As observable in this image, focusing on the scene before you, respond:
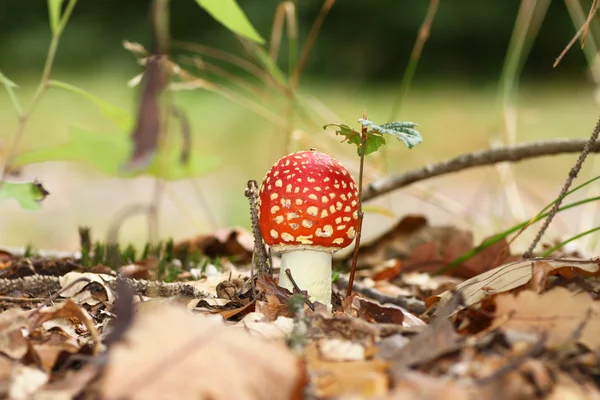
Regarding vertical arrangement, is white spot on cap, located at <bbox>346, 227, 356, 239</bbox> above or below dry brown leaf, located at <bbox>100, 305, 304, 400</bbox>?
above

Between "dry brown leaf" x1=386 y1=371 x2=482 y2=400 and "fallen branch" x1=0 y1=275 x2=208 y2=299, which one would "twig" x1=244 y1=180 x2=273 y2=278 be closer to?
"fallen branch" x1=0 y1=275 x2=208 y2=299

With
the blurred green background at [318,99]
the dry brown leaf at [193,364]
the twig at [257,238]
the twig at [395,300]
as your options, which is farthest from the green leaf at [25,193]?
the blurred green background at [318,99]

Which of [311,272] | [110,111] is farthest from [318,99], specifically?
[311,272]

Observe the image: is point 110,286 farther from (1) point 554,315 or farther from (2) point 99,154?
(1) point 554,315

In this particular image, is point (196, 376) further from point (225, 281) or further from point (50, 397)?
point (225, 281)

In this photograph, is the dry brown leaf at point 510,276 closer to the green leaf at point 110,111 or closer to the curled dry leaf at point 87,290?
the curled dry leaf at point 87,290

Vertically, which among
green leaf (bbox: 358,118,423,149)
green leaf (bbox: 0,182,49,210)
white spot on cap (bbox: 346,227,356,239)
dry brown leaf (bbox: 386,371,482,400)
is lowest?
dry brown leaf (bbox: 386,371,482,400)

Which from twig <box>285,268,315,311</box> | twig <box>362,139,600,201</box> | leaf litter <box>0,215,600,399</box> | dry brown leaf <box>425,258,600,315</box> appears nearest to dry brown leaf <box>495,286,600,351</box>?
leaf litter <box>0,215,600,399</box>
